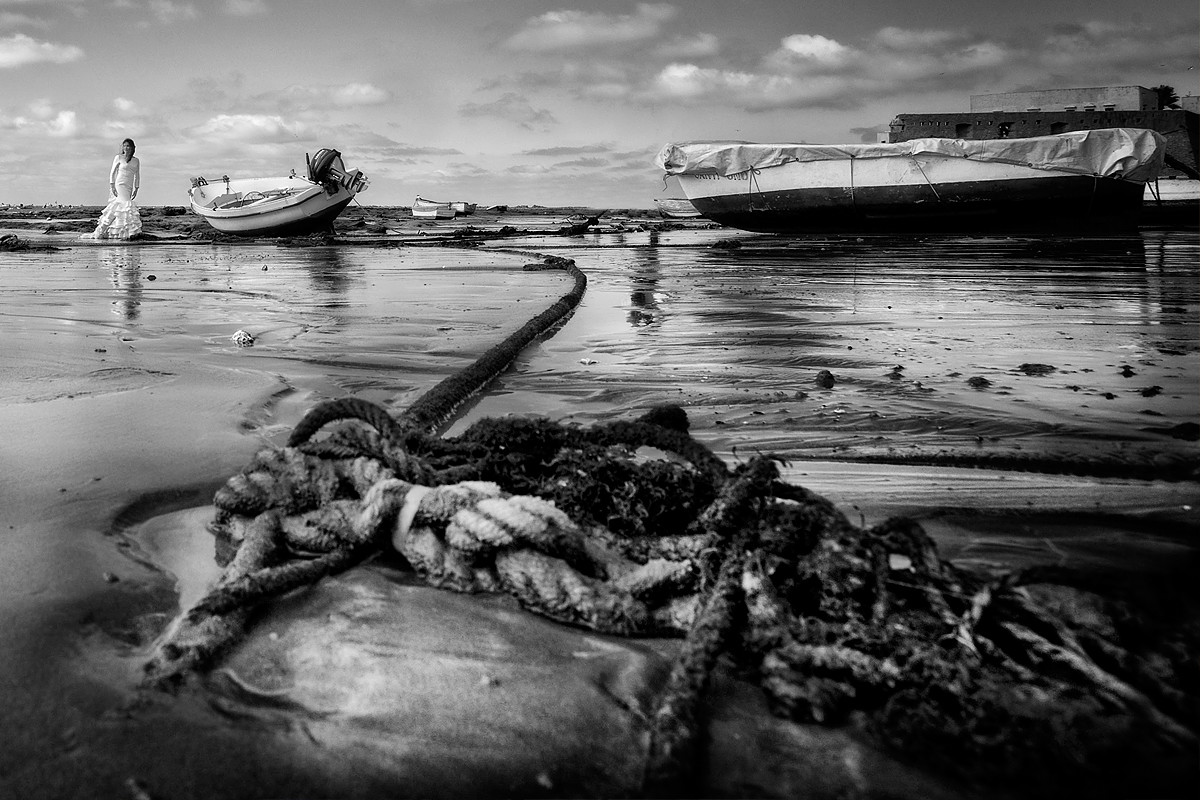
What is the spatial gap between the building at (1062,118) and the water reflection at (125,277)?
29.7 m

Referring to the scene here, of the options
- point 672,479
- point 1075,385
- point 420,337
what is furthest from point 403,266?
point 672,479

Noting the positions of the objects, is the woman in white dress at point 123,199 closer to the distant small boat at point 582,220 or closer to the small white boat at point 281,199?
the small white boat at point 281,199

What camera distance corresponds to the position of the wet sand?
55.5 inches

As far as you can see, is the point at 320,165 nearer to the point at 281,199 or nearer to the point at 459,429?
the point at 281,199

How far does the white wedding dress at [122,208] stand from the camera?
19234mm

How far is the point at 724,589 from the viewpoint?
5.61ft

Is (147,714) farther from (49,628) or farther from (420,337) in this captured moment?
(420,337)

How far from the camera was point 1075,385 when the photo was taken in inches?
169

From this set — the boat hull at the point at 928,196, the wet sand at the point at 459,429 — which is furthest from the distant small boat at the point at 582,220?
the wet sand at the point at 459,429

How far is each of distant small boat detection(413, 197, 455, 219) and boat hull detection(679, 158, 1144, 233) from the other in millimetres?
36469

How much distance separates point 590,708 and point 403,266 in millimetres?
12815

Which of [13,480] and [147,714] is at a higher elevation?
[13,480]

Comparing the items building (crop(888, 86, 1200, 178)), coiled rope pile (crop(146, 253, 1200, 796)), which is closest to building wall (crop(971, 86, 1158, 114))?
building (crop(888, 86, 1200, 178))

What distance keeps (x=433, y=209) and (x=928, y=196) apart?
45.4m
